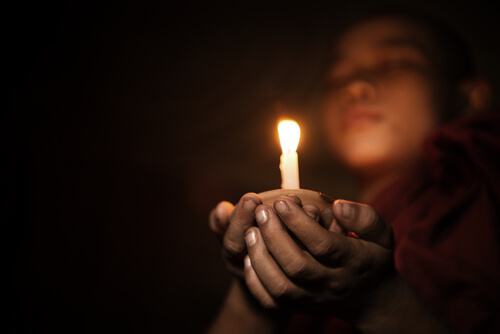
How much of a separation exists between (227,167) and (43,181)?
513 mm

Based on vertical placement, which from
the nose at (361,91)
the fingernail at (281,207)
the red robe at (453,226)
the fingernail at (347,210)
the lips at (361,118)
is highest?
the nose at (361,91)

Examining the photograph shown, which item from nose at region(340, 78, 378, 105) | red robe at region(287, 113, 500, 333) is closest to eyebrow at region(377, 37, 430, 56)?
nose at region(340, 78, 378, 105)

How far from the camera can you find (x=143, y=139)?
0.94m

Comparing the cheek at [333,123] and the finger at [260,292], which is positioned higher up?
the cheek at [333,123]

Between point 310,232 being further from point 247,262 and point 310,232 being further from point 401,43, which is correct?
point 401,43

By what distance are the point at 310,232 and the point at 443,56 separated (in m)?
0.85

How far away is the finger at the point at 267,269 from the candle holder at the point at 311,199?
0.12 ft

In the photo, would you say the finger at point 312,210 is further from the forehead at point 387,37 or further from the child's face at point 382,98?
the forehead at point 387,37

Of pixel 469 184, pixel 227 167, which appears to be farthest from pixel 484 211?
pixel 227 167

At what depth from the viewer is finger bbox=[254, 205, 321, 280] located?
0.31 m

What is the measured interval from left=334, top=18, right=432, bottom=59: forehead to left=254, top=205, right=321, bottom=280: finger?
0.74 m

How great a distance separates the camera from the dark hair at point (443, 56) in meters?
0.88

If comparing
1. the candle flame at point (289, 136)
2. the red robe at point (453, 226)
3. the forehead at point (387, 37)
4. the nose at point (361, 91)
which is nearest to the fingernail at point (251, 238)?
the candle flame at point (289, 136)

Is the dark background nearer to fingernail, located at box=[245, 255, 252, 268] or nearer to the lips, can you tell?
the lips
